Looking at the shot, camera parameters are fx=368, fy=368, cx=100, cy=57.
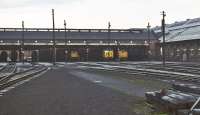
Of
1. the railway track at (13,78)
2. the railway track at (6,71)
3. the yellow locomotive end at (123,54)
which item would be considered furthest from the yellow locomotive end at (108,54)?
the railway track at (13,78)

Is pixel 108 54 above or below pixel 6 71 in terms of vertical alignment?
above

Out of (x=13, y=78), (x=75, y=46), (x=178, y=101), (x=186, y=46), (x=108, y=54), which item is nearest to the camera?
(x=178, y=101)

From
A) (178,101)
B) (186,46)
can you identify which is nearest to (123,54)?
(186,46)

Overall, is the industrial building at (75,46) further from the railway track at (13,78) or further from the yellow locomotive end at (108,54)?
the railway track at (13,78)

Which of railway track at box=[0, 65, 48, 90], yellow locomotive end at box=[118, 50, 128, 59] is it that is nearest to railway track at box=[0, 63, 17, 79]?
railway track at box=[0, 65, 48, 90]

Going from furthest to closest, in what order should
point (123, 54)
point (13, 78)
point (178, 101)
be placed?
point (123, 54) < point (13, 78) < point (178, 101)

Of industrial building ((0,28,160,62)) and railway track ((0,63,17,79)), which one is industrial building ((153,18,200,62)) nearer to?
industrial building ((0,28,160,62))

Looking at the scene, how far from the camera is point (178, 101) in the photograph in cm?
1076

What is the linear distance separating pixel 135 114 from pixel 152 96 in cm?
158

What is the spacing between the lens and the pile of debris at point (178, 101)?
388 inches

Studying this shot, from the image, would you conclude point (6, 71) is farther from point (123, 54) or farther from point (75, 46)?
point (123, 54)

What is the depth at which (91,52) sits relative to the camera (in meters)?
93.9

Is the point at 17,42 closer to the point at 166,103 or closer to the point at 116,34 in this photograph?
the point at 116,34

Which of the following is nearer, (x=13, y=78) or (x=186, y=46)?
(x=13, y=78)
